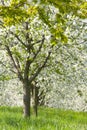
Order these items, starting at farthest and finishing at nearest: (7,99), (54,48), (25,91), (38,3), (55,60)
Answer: (7,99) → (55,60) → (54,48) → (25,91) → (38,3)

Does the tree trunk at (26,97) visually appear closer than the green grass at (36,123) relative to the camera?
No

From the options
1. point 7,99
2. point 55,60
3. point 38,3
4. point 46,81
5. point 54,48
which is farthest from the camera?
point 7,99

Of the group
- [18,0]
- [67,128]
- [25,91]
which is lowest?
[67,128]

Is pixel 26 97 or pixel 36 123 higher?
pixel 26 97

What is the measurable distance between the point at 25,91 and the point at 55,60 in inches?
135

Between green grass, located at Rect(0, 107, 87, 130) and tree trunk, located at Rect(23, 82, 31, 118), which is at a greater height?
tree trunk, located at Rect(23, 82, 31, 118)

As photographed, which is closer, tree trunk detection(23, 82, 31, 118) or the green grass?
the green grass

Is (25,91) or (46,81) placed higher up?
(46,81)

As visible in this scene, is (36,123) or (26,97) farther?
(26,97)

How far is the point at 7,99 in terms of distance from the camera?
4144 centimetres

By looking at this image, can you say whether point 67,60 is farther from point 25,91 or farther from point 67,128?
point 67,128

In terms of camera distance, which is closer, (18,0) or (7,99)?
(18,0)

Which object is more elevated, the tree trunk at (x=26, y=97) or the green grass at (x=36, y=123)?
the tree trunk at (x=26, y=97)

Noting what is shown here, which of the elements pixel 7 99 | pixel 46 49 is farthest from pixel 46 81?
pixel 7 99
